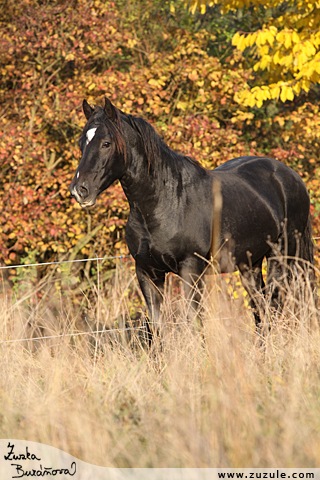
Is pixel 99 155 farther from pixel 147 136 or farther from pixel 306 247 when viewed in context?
pixel 306 247

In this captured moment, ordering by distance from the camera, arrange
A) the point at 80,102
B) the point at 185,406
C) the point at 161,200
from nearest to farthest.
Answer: the point at 185,406 < the point at 161,200 < the point at 80,102

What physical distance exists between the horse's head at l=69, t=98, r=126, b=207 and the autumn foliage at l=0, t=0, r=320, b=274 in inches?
142

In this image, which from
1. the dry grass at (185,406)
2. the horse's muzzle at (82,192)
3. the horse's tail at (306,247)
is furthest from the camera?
the horse's tail at (306,247)

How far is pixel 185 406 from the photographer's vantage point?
7.93ft

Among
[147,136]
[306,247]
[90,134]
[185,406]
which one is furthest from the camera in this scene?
[306,247]

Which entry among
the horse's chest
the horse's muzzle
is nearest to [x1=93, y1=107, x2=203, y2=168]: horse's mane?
the horse's muzzle

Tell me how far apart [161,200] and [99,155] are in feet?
1.87

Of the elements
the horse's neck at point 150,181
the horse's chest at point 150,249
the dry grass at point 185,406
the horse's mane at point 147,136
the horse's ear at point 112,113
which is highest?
the horse's ear at point 112,113

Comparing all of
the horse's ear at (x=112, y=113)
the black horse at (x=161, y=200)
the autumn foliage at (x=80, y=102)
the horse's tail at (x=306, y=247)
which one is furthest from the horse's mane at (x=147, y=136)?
the autumn foliage at (x=80, y=102)

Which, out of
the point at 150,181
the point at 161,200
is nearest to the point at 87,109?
the point at 150,181

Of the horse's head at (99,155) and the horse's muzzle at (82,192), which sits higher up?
the horse's head at (99,155)

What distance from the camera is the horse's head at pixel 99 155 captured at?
3.17 meters

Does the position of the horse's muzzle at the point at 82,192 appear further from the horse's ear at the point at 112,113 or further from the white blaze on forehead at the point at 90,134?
the horse's ear at the point at 112,113

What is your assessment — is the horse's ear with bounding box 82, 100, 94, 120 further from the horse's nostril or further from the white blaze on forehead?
the horse's nostril
